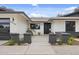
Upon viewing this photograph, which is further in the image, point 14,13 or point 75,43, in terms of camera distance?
point 14,13

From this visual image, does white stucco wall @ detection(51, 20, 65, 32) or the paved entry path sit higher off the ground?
white stucco wall @ detection(51, 20, 65, 32)

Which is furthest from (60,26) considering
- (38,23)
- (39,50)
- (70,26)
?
(39,50)

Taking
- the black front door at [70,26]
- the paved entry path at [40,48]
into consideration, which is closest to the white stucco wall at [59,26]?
the black front door at [70,26]

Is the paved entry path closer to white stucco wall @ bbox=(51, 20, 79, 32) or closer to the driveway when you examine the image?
the driveway

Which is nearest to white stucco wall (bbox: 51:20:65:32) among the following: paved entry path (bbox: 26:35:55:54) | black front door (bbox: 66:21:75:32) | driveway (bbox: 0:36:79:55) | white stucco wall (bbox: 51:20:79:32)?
white stucco wall (bbox: 51:20:79:32)

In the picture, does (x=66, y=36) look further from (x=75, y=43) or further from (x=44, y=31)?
(x=44, y=31)

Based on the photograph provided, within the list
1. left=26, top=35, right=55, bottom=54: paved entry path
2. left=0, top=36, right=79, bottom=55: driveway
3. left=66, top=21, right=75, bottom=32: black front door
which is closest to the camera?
left=0, top=36, right=79, bottom=55: driveway

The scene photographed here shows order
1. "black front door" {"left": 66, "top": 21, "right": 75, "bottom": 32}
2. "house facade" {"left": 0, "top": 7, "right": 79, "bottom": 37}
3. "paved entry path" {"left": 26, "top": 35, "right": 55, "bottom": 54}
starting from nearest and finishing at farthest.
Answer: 1. "paved entry path" {"left": 26, "top": 35, "right": 55, "bottom": 54}
2. "house facade" {"left": 0, "top": 7, "right": 79, "bottom": 37}
3. "black front door" {"left": 66, "top": 21, "right": 75, "bottom": 32}

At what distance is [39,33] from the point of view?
35.4 metres
